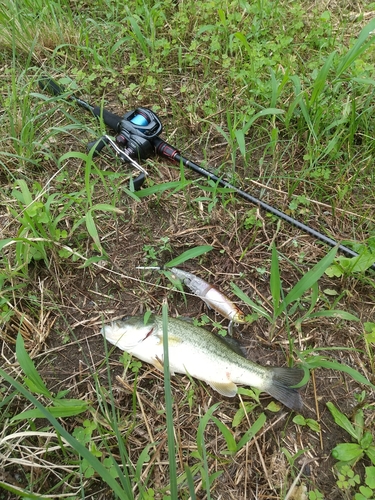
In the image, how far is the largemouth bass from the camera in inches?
81.9

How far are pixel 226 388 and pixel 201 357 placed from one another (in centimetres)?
21

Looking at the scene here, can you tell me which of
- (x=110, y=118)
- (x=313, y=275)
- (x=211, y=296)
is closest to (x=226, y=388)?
(x=211, y=296)

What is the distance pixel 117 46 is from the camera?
134 inches

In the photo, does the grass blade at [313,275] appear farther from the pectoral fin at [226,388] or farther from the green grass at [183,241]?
the pectoral fin at [226,388]

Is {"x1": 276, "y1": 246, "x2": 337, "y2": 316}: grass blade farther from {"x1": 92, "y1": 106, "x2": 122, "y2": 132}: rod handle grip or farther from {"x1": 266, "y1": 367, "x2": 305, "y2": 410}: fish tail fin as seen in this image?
{"x1": 92, "y1": 106, "x2": 122, "y2": 132}: rod handle grip

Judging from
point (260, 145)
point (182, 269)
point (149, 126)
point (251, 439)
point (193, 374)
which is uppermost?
point (149, 126)

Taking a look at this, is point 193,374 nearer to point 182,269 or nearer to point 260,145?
point 182,269

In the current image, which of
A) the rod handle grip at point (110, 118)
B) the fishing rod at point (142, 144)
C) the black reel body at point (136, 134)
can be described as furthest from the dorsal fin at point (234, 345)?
the rod handle grip at point (110, 118)

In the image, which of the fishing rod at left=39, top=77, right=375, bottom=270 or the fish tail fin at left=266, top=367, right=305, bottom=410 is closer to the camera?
the fish tail fin at left=266, top=367, right=305, bottom=410

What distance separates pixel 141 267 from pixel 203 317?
0.53 metres

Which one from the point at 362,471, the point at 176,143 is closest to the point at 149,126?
the point at 176,143

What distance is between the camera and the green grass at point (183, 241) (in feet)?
6.51

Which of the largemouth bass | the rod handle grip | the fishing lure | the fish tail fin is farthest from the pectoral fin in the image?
the rod handle grip

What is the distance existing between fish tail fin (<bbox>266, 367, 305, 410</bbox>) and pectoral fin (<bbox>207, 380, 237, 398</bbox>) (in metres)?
0.18
